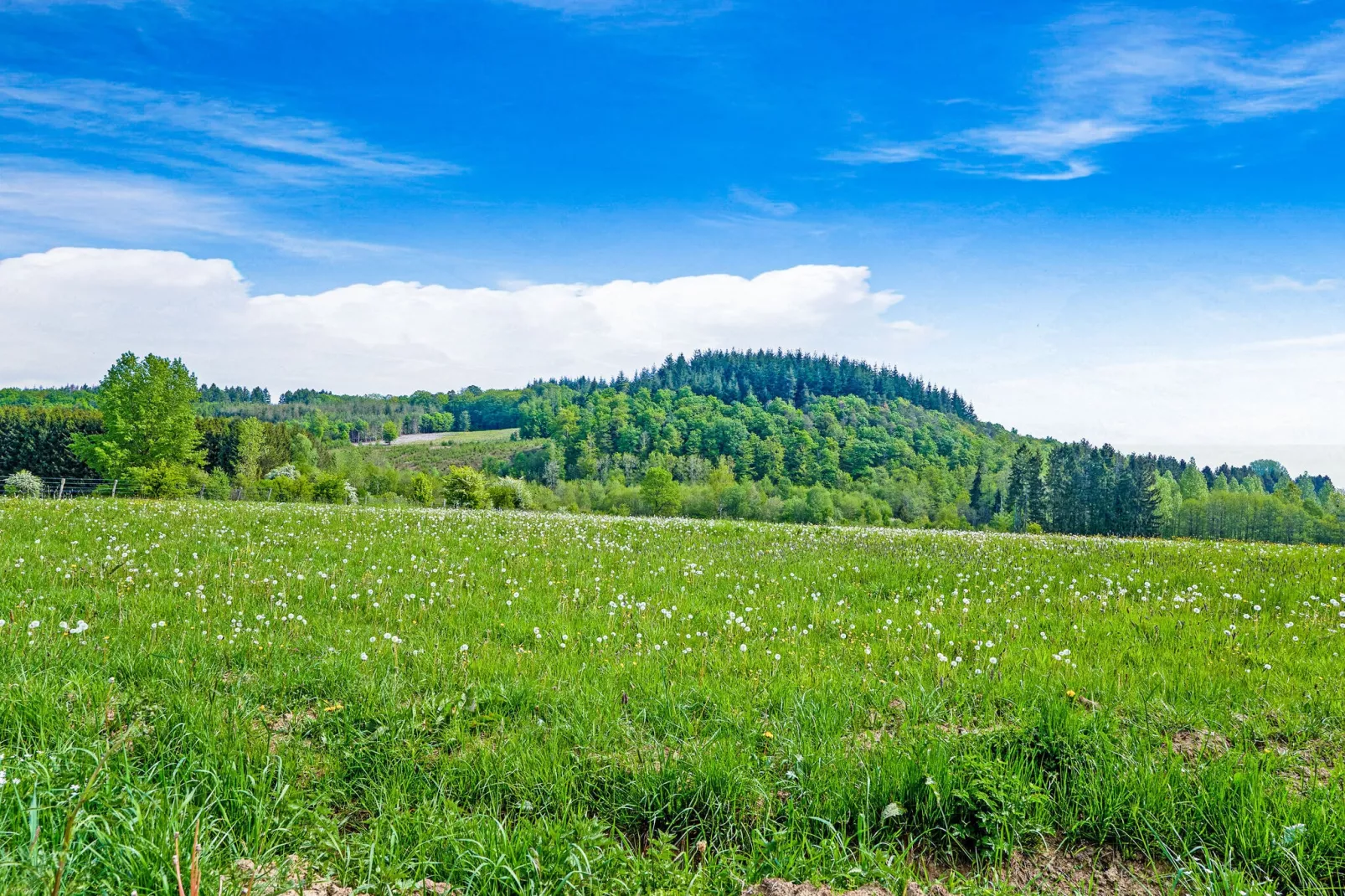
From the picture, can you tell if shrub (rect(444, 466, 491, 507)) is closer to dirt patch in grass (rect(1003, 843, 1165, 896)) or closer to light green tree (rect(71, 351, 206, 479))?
light green tree (rect(71, 351, 206, 479))

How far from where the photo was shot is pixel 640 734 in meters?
4.73

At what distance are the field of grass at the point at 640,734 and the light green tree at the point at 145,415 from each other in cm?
6389

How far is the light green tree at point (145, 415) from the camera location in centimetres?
5944

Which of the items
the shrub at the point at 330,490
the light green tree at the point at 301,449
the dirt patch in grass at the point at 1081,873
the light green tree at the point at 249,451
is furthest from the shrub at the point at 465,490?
the light green tree at the point at 301,449

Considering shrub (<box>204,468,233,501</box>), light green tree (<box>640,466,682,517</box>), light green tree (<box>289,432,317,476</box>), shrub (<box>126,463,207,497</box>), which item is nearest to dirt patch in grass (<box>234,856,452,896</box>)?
shrub (<box>126,463,207,497</box>)

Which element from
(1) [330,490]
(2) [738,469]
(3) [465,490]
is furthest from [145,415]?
(2) [738,469]

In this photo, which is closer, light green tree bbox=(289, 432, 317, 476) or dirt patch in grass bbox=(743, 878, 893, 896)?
dirt patch in grass bbox=(743, 878, 893, 896)

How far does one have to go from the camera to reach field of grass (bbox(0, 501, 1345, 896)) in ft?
11.2

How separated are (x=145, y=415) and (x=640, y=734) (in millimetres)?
73569

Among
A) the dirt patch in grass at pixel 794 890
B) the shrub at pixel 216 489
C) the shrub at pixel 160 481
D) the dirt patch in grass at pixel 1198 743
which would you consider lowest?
the shrub at pixel 216 489

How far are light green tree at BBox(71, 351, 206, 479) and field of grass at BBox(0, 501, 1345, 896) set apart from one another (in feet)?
210

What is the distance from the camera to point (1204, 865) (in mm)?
3510

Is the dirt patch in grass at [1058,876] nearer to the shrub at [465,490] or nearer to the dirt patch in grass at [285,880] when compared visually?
the dirt patch in grass at [285,880]

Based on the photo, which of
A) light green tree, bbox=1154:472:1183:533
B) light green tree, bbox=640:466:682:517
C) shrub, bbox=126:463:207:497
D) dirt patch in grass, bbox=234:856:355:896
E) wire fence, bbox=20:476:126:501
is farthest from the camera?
light green tree, bbox=640:466:682:517
